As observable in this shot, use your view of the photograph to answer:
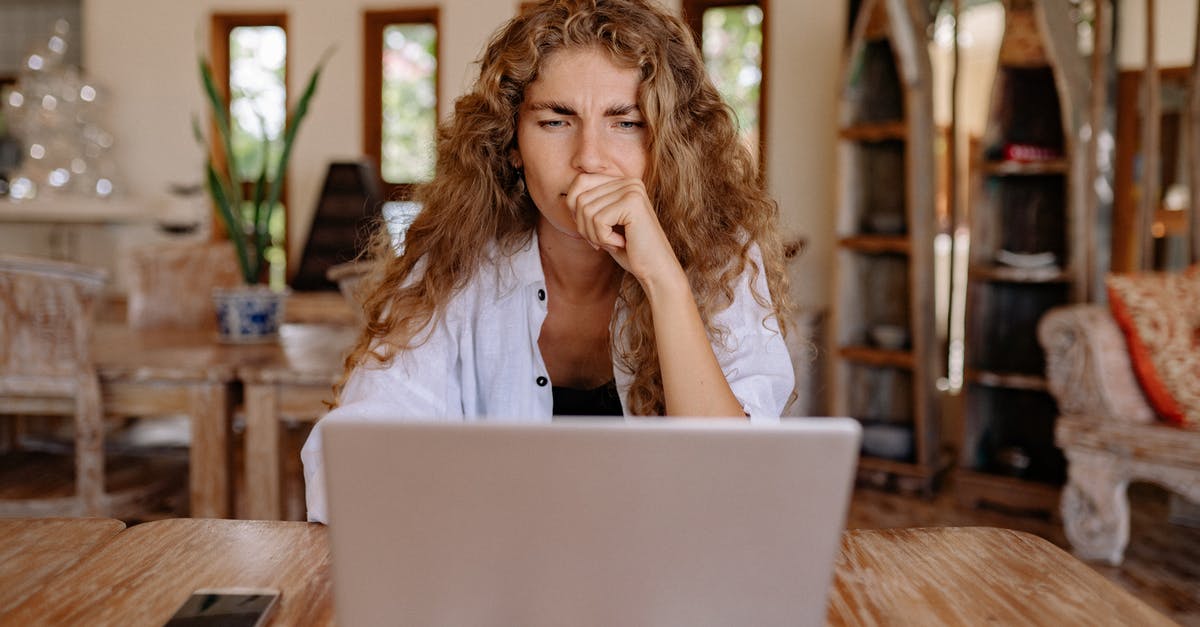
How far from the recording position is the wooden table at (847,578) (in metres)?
0.70

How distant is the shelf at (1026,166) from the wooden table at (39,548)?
123 inches

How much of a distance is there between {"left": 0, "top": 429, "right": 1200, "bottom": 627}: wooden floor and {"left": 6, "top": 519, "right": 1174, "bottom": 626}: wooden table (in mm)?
1481

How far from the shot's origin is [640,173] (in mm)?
1294

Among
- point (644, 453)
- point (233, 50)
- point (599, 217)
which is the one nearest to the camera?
point (644, 453)

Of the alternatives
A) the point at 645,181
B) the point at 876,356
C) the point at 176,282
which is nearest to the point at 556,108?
the point at 645,181

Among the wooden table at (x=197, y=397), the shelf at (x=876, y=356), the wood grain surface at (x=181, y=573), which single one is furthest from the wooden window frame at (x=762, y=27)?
the wood grain surface at (x=181, y=573)

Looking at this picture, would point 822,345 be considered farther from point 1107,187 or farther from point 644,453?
point 644,453

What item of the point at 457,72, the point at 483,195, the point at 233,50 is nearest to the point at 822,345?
the point at 457,72

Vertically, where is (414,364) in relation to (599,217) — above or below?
below

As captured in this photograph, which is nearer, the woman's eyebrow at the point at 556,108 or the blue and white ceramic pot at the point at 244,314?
the woman's eyebrow at the point at 556,108

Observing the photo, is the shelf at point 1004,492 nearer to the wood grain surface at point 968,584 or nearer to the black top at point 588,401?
the black top at point 588,401

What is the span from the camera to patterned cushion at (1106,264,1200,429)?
8.45ft

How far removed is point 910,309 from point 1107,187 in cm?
85

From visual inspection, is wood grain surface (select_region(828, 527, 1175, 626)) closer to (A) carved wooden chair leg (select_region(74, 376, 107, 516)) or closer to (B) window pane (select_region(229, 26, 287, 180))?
(A) carved wooden chair leg (select_region(74, 376, 107, 516))
